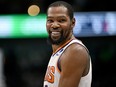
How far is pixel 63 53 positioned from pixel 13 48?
28.1 ft

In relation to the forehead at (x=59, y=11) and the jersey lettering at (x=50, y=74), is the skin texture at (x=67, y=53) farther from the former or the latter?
the jersey lettering at (x=50, y=74)

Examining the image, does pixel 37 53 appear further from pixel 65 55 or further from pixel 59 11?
pixel 65 55

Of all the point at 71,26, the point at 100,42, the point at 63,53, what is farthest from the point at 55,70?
the point at 100,42

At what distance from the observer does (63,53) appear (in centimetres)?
387

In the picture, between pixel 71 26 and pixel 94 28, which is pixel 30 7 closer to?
pixel 94 28

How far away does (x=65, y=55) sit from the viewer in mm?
3801

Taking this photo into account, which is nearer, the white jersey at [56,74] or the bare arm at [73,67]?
the bare arm at [73,67]

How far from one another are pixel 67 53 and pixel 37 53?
28.7 feet

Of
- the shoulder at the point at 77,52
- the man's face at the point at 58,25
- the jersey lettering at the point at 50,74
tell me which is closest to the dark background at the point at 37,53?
the jersey lettering at the point at 50,74

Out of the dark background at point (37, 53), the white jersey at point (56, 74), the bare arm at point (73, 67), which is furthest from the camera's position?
the dark background at point (37, 53)

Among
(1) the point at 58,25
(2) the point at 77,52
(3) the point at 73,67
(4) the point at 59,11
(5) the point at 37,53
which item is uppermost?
(4) the point at 59,11

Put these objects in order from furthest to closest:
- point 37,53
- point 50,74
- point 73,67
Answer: point 37,53 < point 50,74 < point 73,67

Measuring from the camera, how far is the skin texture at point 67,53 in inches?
147

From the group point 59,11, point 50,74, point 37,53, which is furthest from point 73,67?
point 37,53
